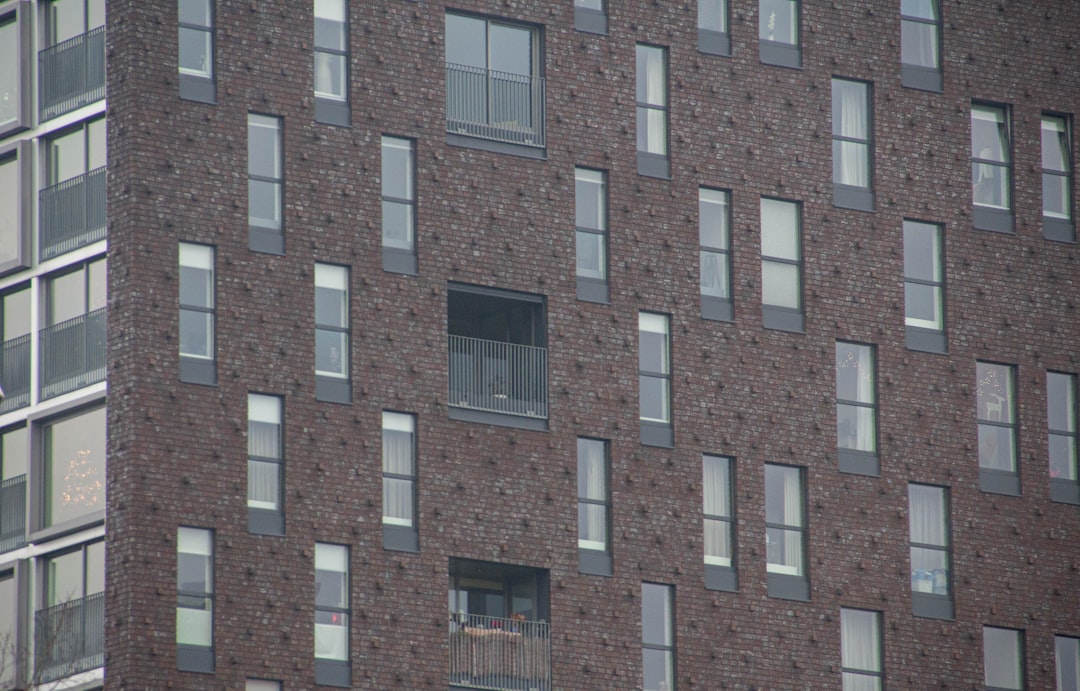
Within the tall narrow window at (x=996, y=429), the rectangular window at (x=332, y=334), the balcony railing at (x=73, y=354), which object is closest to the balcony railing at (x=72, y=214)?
the balcony railing at (x=73, y=354)

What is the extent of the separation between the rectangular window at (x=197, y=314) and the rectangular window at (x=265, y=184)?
1.31m

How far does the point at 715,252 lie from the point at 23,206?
16.4 metres

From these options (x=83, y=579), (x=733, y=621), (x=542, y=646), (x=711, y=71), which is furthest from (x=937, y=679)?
(x=83, y=579)

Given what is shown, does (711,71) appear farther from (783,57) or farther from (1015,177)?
(1015,177)

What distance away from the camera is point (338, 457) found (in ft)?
220

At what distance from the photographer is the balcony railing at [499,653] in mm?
68062

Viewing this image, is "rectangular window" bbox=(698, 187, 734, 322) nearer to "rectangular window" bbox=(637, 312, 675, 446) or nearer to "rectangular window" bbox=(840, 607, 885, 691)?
"rectangular window" bbox=(637, 312, 675, 446)

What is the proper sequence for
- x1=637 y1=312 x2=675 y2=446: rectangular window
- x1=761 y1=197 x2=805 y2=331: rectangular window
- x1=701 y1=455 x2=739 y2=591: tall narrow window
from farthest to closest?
x1=761 y1=197 x2=805 y2=331: rectangular window < x1=637 y1=312 x2=675 y2=446: rectangular window < x1=701 y1=455 x2=739 y2=591: tall narrow window

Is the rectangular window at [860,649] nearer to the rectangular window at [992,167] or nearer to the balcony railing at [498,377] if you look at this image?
the balcony railing at [498,377]

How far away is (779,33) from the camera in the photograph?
75.1 metres

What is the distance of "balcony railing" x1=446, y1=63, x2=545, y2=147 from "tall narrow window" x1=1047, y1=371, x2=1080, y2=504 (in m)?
14.9

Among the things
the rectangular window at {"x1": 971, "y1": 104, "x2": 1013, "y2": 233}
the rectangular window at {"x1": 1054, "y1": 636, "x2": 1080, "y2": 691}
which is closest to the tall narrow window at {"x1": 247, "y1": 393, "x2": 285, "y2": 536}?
the rectangular window at {"x1": 971, "y1": 104, "x2": 1013, "y2": 233}

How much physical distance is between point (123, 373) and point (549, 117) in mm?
12614

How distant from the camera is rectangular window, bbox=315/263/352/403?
67625 mm
